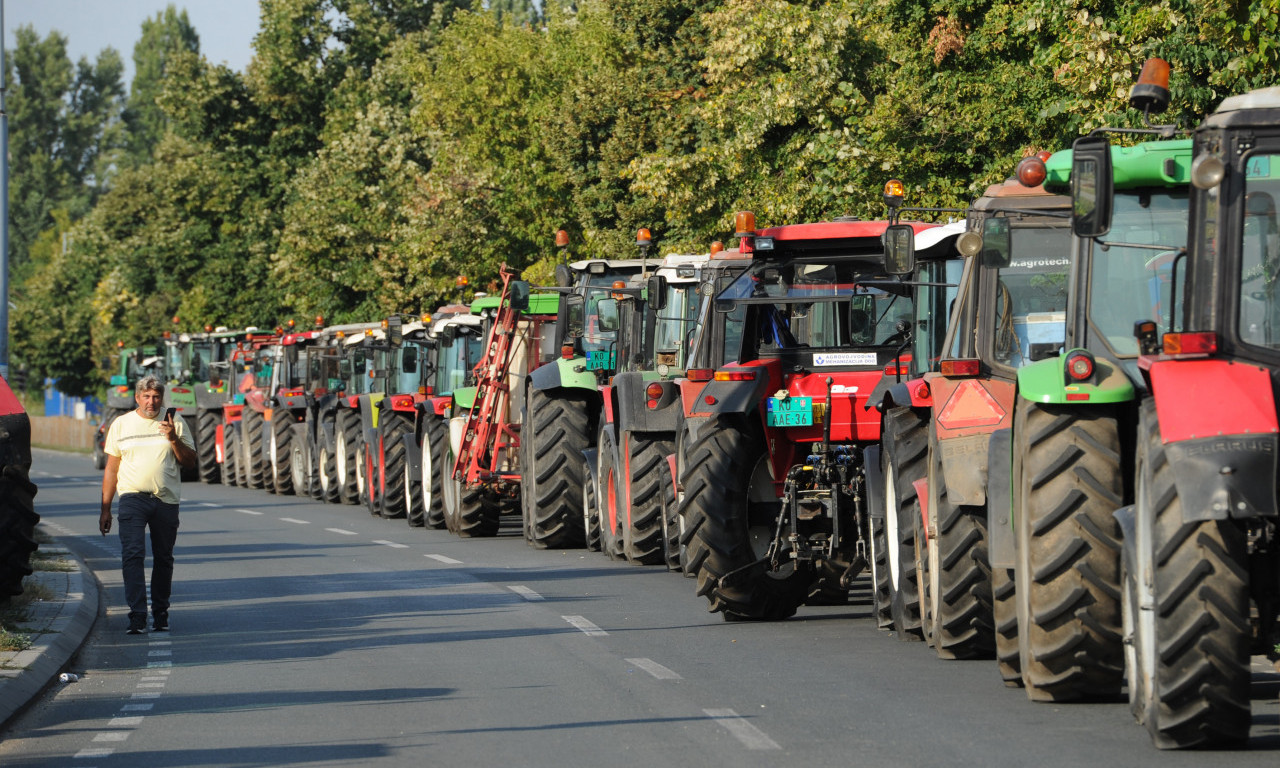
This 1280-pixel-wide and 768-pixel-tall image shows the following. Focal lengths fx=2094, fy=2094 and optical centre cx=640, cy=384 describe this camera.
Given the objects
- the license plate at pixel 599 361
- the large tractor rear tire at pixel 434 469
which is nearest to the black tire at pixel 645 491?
the license plate at pixel 599 361

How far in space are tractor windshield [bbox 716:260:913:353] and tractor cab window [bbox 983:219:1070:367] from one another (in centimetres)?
313

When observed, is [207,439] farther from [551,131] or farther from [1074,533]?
[1074,533]

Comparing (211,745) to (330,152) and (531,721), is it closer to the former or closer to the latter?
(531,721)

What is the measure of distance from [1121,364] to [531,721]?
Answer: 3.29 m

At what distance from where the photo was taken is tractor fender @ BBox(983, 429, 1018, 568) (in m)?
10.2

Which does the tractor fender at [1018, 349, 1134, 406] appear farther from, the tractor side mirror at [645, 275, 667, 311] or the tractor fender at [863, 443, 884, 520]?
the tractor side mirror at [645, 275, 667, 311]

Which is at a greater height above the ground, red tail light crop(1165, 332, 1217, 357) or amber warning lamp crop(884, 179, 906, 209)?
amber warning lamp crop(884, 179, 906, 209)

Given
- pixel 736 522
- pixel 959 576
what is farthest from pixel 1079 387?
pixel 736 522

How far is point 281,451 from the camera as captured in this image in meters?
37.9

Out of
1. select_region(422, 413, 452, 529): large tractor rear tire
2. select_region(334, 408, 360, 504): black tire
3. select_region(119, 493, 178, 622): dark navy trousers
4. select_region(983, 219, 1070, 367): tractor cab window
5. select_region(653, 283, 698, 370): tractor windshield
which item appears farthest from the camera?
select_region(334, 408, 360, 504): black tire

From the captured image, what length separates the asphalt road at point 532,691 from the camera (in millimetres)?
9148

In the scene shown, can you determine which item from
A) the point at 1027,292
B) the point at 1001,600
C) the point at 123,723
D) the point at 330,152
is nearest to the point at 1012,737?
the point at 1001,600

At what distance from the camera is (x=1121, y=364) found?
9.79 metres

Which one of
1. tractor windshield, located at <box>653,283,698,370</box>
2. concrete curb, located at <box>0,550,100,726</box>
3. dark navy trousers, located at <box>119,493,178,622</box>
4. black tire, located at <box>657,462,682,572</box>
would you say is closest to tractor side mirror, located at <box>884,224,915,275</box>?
concrete curb, located at <box>0,550,100,726</box>
